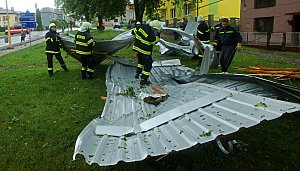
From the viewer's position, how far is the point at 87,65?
8188 mm

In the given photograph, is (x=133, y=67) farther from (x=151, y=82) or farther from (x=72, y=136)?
(x=72, y=136)

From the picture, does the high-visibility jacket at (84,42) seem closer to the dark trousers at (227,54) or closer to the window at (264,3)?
the dark trousers at (227,54)

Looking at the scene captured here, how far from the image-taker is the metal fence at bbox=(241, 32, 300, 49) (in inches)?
645

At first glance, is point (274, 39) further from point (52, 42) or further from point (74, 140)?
point (74, 140)

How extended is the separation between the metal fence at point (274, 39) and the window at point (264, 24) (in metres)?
1.79

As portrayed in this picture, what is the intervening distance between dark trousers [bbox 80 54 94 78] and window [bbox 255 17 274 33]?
15.9 m

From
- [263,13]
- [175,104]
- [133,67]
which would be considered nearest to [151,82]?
[133,67]

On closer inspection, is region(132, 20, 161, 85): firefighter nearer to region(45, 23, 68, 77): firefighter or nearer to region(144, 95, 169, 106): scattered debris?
region(144, 95, 169, 106): scattered debris

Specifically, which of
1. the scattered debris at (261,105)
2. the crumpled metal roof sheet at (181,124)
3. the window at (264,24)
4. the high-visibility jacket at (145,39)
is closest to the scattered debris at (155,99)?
the crumpled metal roof sheet at (181,124)

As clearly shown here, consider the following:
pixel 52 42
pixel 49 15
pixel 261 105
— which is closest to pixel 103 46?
pixel 52 42

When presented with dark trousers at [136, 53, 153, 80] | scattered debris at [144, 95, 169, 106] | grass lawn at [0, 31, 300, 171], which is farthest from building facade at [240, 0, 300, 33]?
scattered debris at [144, 95, 169, 106]

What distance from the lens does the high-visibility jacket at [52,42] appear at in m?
8.47

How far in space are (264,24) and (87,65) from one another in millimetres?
16546

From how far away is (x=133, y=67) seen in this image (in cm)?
871
